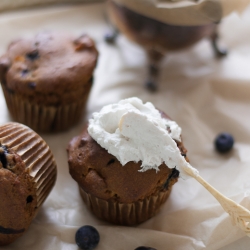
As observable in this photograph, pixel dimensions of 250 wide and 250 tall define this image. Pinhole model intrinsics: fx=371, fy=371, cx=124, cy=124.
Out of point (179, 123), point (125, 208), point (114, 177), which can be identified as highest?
point (114, 177)

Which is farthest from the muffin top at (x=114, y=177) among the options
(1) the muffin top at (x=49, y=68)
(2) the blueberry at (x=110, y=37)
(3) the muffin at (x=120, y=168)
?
(2) the blueberry at (x=110, y=37)

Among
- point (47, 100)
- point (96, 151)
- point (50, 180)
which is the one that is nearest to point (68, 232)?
point (50, 180)

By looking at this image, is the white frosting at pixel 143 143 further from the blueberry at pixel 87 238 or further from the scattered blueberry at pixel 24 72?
the scattered blueberry at pixel 24 72

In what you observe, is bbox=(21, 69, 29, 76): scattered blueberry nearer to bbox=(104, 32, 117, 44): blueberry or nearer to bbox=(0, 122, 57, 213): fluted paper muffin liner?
bbox=(0, 122, 57, 213): fluted paper muffin liner

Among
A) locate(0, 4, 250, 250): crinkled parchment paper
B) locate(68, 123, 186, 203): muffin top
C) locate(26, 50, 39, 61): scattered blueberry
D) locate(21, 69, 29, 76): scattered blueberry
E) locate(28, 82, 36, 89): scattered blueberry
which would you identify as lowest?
locate(0, 4, 250, 250): crinkled parchment paper

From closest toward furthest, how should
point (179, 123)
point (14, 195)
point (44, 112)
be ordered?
point (14, 195), point (44, 112), point (179, 123)

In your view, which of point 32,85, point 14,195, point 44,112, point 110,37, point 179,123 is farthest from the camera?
point 110,37

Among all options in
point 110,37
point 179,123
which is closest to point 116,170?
point 179,123

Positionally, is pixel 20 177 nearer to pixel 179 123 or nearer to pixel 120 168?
pixel 120 168

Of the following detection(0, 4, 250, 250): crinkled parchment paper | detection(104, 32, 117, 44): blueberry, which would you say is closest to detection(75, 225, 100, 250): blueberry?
detection(0, 4, 250, 250): crinkled parchment paper
